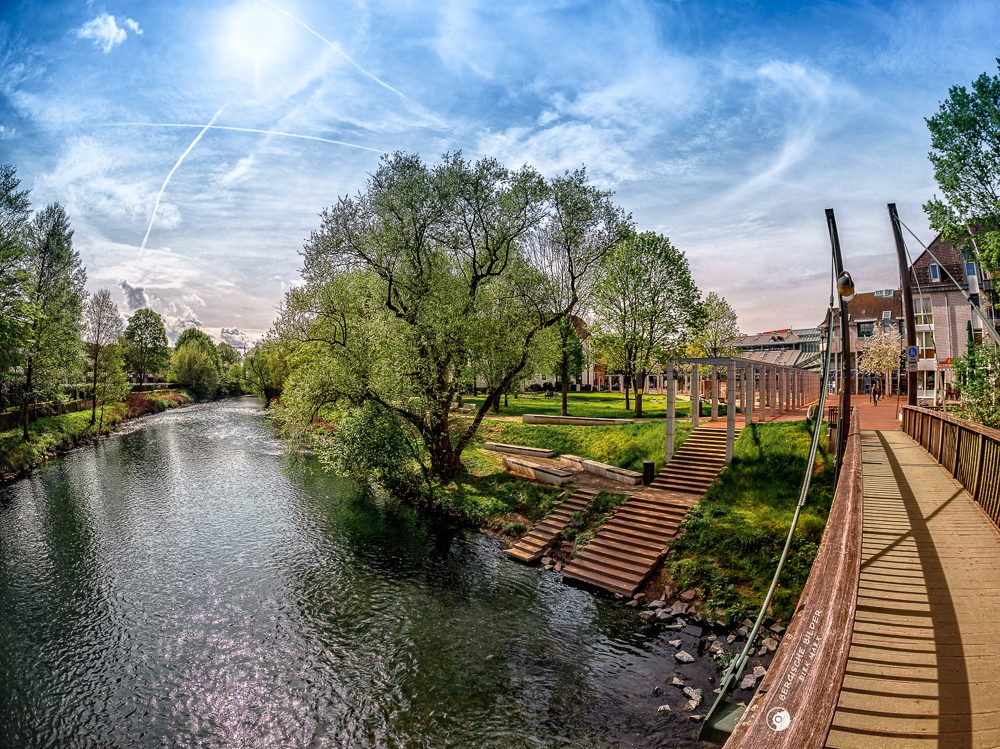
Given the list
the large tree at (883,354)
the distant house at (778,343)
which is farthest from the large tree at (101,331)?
the distant house at (778,343)

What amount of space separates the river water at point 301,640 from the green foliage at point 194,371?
6549cm

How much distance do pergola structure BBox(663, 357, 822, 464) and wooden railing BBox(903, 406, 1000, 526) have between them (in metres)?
6.62

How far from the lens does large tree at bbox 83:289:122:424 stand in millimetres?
48562

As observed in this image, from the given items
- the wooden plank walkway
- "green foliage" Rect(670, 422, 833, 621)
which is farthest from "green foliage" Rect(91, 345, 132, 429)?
the wooden plank walkway

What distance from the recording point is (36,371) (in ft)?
124

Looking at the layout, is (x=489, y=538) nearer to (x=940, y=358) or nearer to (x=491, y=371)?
(x=491, y=371)

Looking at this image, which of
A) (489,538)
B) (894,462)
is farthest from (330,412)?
(894,462)

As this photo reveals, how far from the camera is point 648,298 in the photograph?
3650 centimetres

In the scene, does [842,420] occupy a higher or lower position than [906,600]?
higher

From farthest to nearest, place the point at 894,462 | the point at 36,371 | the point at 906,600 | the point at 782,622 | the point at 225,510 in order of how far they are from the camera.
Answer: the point at 36,371
the point at 225,510
the point at 894,462
the point at 782,622
the point at 906,600

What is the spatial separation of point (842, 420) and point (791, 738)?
15714 millimetres

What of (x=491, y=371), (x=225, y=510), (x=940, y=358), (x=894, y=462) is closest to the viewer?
(x=894, y=462)

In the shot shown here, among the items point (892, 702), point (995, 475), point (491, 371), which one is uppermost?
point (491, 371)

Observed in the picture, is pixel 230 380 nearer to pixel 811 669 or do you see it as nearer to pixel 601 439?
pixel 601 439
